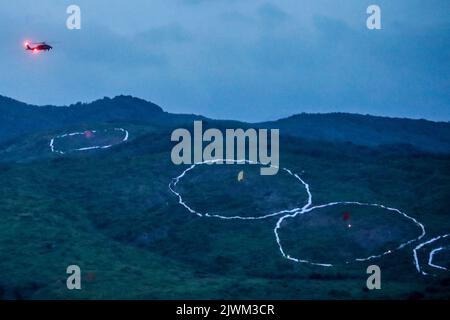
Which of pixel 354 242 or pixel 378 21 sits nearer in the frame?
pixel 378 21

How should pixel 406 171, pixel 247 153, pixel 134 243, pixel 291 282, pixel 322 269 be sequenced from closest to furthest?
pixel 291 282 → pixel 322 269 → pixel 134 243 → pixel 406 171 → pixel 247 153

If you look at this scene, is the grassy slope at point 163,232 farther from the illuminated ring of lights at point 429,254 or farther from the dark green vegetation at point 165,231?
the illuminated ring of lights at point 429,254

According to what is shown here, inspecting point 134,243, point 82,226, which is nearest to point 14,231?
point 82,226

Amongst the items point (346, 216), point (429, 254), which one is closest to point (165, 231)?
point (346, 216)

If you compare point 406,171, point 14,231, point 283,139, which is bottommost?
point 14,231

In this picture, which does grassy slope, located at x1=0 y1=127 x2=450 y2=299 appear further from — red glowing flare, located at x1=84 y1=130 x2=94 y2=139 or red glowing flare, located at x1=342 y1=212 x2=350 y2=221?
red glowing flare, located at x1=84 y1=130 x2=94 y2=139

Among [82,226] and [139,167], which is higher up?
[139,167]

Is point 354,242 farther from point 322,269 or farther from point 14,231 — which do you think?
point 14,231

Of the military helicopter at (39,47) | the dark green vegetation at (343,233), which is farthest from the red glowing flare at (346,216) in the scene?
the military helicopter at (39,47)
